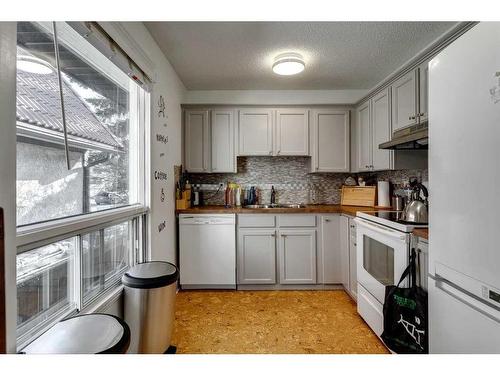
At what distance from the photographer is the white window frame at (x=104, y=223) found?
975 mm

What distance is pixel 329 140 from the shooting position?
303cm

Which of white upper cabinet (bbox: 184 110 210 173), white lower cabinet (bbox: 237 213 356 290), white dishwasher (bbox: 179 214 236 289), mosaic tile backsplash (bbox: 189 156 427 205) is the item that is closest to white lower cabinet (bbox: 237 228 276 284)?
white lower cabinet (bbox: 237 213 356 290)

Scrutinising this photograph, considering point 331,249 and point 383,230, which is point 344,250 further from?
point 383,230

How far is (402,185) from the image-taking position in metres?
2.62

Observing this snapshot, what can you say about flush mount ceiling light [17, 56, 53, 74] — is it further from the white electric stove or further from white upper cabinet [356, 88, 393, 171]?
white upper cabinet [356, 88, 393, 171]

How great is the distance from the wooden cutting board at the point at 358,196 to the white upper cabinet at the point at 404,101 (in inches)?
32.4

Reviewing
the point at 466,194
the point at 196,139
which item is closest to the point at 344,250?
the point at 466,194

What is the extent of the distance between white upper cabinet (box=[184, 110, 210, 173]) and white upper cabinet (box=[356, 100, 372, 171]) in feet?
6.06

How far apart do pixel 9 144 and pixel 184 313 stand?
1928 millimetres

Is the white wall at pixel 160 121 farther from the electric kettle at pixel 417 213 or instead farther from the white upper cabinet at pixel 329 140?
the electric kettle at pixel 417 213

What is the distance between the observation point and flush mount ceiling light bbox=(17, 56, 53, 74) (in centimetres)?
95

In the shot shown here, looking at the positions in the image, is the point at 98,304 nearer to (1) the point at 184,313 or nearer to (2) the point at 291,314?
(1) the point at 184,313

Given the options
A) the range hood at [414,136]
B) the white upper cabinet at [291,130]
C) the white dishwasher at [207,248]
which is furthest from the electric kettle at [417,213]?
the white dishwasher at [207,248]

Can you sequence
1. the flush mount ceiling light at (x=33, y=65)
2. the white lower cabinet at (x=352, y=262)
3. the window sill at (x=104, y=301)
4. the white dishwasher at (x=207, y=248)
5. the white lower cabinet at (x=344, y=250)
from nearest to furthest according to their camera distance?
the flush mount ceiling light at (x=33, y=65)
the window sill at (x=104, y=301)
the white lower cabinet at (x=352, y=262)
the white lower cabinet at (x=344, y=250)
the white dishwasher at (x=207, y=248)
